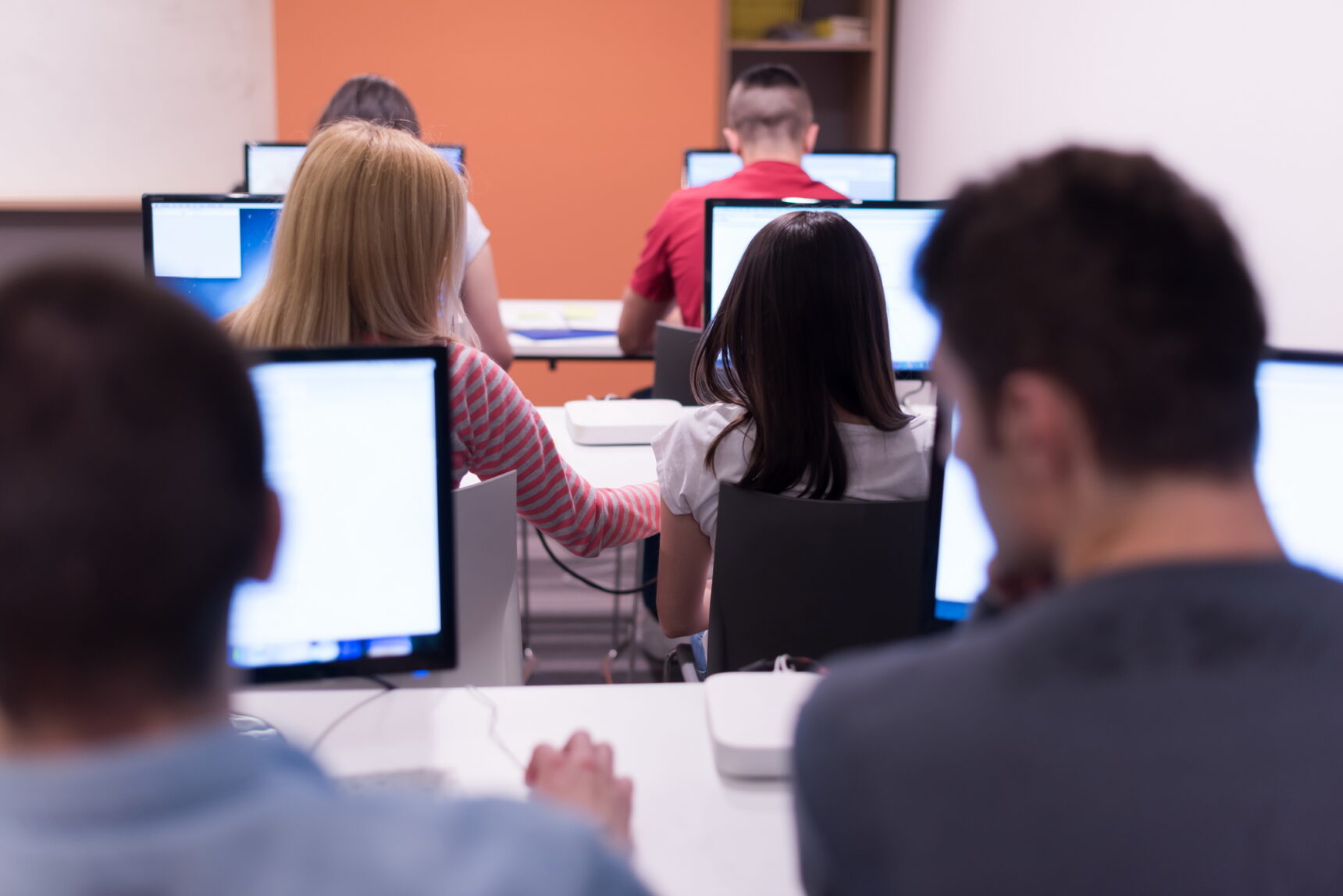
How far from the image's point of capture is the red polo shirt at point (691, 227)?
3.07m

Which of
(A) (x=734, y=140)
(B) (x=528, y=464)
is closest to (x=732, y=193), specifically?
(A) (x=734, y=140)

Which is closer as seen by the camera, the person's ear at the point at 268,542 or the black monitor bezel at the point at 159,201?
the person's ear at the point at 268,542

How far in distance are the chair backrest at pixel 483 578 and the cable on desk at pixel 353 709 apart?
0.07 feet

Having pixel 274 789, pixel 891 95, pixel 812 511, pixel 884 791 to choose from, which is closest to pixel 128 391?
pixel 274 789

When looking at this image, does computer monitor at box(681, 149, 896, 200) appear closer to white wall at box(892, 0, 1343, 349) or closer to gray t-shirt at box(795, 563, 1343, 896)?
white wall at box(892, 0, 1343, 349)

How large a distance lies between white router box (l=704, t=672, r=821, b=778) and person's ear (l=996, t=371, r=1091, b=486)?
40 centimetres

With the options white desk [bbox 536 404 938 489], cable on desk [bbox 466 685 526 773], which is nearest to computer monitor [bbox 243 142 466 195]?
white desk [bbox 536 404 938 489]

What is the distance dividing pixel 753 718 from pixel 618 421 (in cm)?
126

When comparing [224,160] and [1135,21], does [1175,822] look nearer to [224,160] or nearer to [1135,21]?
[1135,21]

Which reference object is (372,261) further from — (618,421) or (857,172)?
(857,172)

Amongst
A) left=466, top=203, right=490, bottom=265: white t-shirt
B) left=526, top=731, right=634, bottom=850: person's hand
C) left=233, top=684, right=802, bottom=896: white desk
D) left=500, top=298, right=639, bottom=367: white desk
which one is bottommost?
left=233, top=684, right=802, bottom=896: white desk

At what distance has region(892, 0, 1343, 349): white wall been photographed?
86.8 inches

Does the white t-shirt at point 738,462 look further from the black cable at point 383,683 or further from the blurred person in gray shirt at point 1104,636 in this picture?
the blurred person in gray shirt at point 1104,636

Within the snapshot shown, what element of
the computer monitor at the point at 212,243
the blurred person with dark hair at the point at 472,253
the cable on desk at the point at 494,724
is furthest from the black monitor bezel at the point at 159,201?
the cable on desk at the point at 494,724
